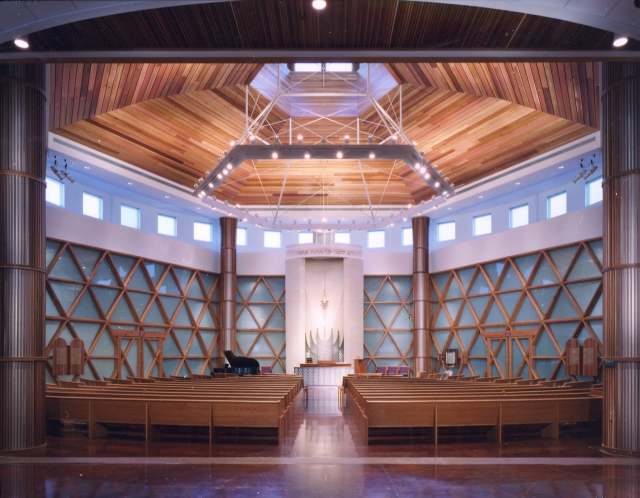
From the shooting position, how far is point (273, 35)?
23.3ft

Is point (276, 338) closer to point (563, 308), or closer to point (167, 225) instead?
point (167, 225)

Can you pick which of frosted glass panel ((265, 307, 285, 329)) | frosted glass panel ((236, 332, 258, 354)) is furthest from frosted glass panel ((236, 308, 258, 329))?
frosted glass panel ((265, 307, 285, 329))

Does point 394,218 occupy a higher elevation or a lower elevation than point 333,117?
lower

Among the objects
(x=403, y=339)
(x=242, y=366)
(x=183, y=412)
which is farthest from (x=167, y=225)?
(x=183, y=412)

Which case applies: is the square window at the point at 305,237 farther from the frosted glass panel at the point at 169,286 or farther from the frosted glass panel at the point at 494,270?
the frosted glass panel at the point at 494,270

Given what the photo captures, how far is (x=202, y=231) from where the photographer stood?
2208cm

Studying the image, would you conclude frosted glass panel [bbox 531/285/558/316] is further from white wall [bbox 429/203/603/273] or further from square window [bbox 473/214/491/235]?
square window [bbox 473/214/491/235]

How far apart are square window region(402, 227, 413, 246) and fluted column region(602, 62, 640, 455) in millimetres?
14434

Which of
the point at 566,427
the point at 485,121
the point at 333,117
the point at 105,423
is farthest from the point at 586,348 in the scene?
the point at 105,423

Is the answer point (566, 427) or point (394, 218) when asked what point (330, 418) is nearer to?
point (566, 427)

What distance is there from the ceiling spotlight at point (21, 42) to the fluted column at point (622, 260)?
7801 mm

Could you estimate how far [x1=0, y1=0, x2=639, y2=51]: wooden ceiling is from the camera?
6.54 m

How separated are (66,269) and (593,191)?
14.6m

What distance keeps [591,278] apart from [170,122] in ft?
38.9
